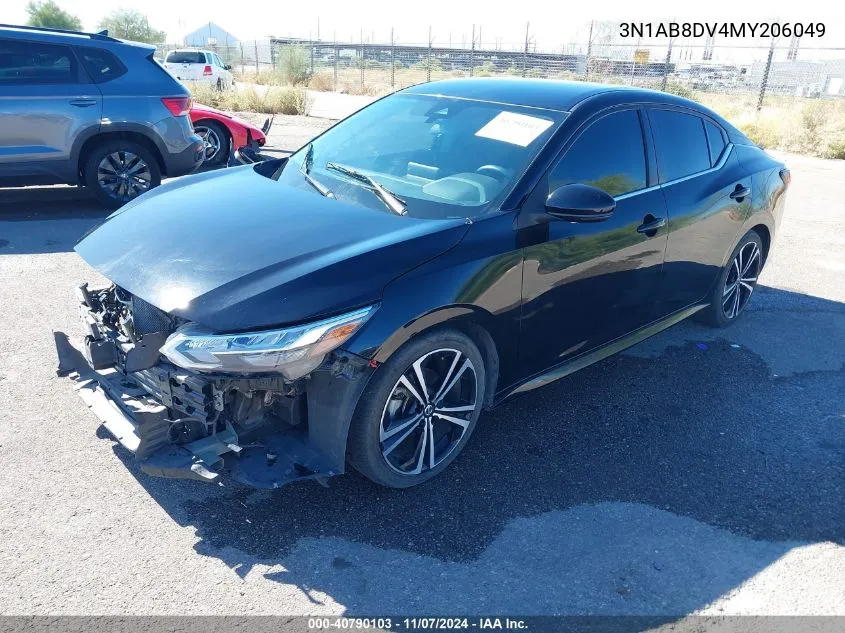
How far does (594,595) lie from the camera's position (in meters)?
→ 2.79

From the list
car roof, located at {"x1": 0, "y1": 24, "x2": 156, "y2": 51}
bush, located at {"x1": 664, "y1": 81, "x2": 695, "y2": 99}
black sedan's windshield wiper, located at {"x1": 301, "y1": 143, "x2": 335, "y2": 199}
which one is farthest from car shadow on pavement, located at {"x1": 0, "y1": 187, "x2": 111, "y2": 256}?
bush, located at {"x1": 664, "y1": 81, "x2": 695, "y2": 99}

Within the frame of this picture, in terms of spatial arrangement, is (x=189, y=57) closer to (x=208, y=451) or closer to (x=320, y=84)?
(x=320, y=84)

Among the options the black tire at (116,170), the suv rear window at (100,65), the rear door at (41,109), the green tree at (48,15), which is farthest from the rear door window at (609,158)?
the green tree at (48,15)

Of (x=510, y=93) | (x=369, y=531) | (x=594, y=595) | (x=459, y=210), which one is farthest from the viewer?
(x=510, y=93)

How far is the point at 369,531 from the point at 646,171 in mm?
2621

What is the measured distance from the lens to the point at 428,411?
10.7ft

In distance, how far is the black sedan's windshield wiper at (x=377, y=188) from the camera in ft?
11.5

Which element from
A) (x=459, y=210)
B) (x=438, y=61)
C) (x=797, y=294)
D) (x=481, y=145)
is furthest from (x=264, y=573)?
(x=438, y=61)

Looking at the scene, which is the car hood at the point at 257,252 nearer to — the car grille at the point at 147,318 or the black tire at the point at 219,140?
the car grille at the point at 147,318

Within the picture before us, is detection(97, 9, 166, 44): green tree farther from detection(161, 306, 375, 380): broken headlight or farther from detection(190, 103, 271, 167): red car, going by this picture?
detection(161, 306, 375, 380): broken headlight

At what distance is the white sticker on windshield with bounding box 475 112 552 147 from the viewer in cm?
373

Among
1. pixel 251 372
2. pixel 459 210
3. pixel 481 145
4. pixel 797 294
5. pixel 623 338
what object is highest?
pixel 481 145

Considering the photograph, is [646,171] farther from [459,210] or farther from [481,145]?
[459,210]

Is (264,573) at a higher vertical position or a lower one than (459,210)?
lower
